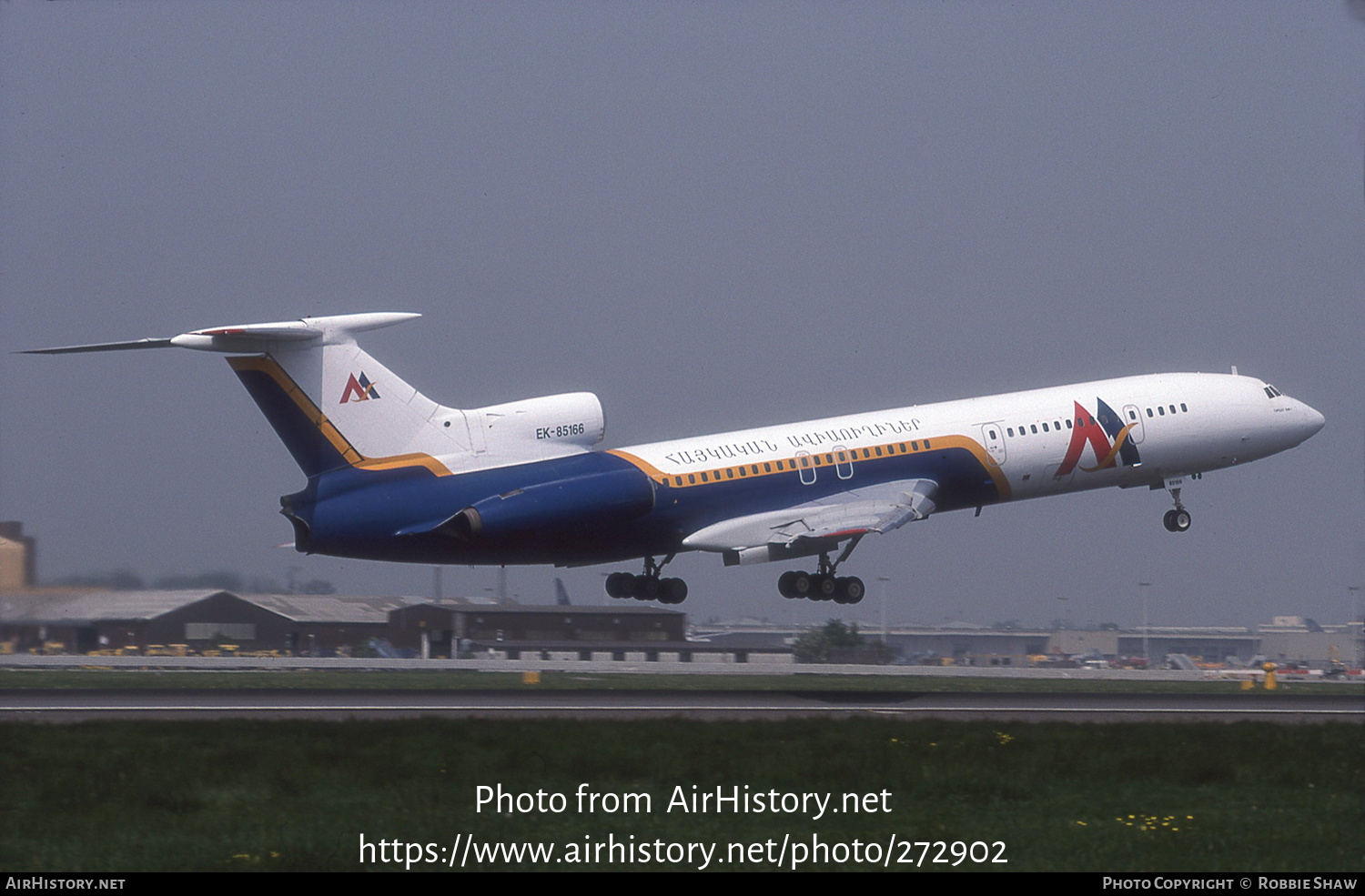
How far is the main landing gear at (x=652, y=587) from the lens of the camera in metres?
41.3

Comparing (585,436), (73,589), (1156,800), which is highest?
(585,436)

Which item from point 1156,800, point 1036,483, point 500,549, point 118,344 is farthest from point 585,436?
point 1156,800

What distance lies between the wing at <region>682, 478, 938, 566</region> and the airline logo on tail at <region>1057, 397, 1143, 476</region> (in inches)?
241

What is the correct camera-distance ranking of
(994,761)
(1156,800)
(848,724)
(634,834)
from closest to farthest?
(634,834)
(1156,800)
(994,761)
(848,724)

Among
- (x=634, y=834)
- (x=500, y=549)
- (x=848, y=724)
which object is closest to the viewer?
(x=634, y=834)

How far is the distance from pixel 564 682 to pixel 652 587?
11.6m

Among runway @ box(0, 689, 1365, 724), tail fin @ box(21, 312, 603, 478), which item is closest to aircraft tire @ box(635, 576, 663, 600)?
runway @ box(0, 689, 1365, 724)

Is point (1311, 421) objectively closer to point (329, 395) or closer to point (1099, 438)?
point (1099, 438)

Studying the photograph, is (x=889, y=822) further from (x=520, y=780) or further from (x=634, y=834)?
(x=520, y=780)

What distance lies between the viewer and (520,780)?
76.4 ft

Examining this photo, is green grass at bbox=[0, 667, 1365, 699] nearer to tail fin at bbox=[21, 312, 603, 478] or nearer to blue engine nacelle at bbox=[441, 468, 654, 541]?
blue engine nacelle at bbox=[441, 468, 654, 541]

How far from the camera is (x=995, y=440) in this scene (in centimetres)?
4216

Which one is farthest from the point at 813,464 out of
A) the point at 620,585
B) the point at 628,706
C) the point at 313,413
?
the point at 313,413

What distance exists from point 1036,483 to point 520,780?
79.7 feet
